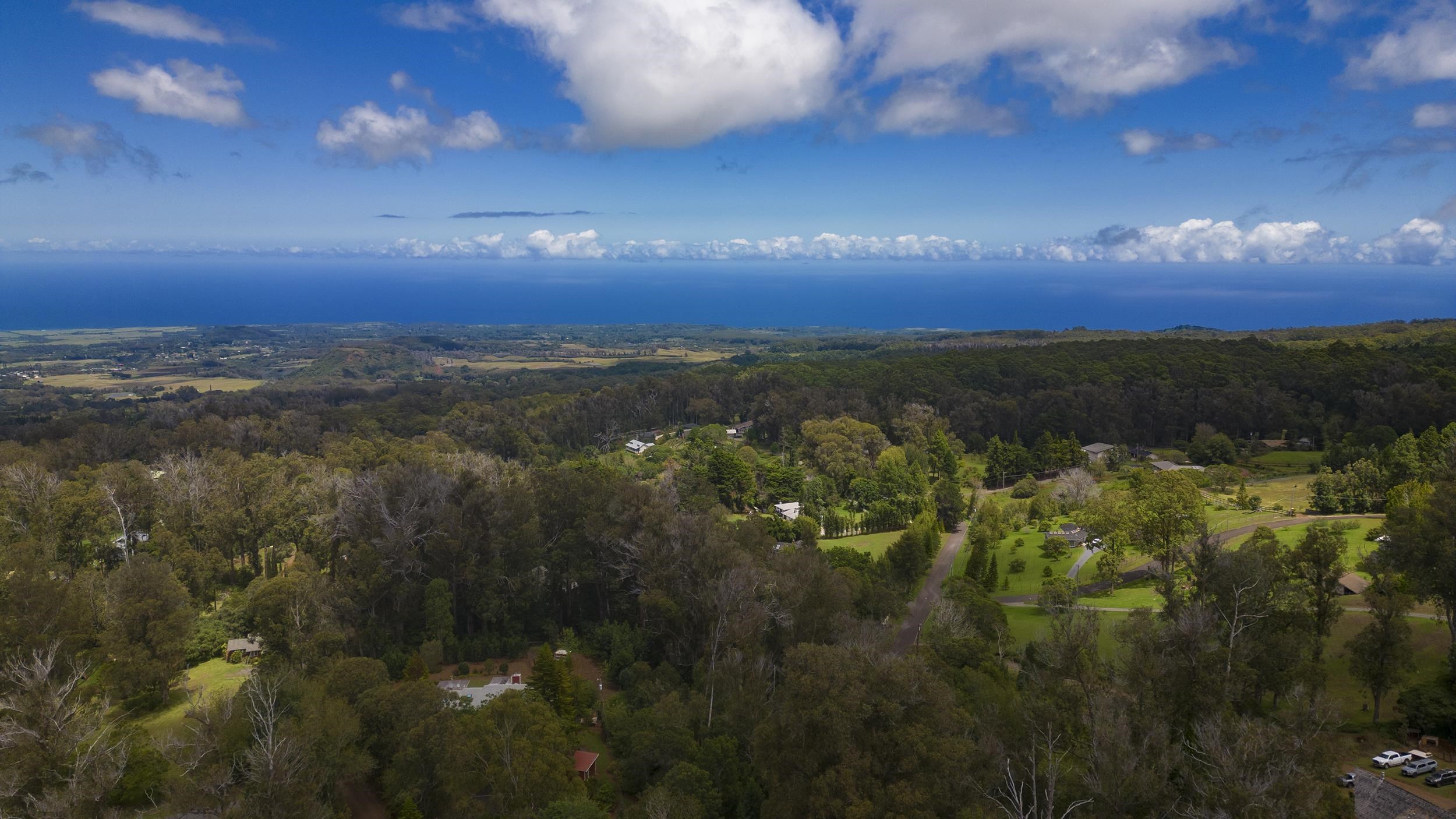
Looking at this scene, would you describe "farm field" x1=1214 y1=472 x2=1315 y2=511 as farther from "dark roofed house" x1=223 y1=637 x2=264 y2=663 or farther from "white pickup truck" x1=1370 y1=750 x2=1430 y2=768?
"dark roofed house" x1=223 y1=637 x2=264 y2=663

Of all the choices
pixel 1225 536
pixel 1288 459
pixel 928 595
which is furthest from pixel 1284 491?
pixel 928 595

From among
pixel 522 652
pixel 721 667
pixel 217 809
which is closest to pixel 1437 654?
pixel 721 667

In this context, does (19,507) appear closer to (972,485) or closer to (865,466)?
(865,466)

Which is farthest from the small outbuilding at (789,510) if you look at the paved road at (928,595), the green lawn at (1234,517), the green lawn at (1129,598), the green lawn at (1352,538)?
the green lawn at (1352,538)

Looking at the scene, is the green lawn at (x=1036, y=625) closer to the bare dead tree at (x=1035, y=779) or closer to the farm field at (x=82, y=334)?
the bare dead tree at (x=1035, y=779)

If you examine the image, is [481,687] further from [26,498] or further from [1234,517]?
[1234,517]

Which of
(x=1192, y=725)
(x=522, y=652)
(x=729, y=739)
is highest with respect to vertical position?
(x=1192, y=725)

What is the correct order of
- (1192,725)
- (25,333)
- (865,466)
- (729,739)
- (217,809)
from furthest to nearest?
(25,333), (865,466), (729,739), (1192,725), (217,809)
